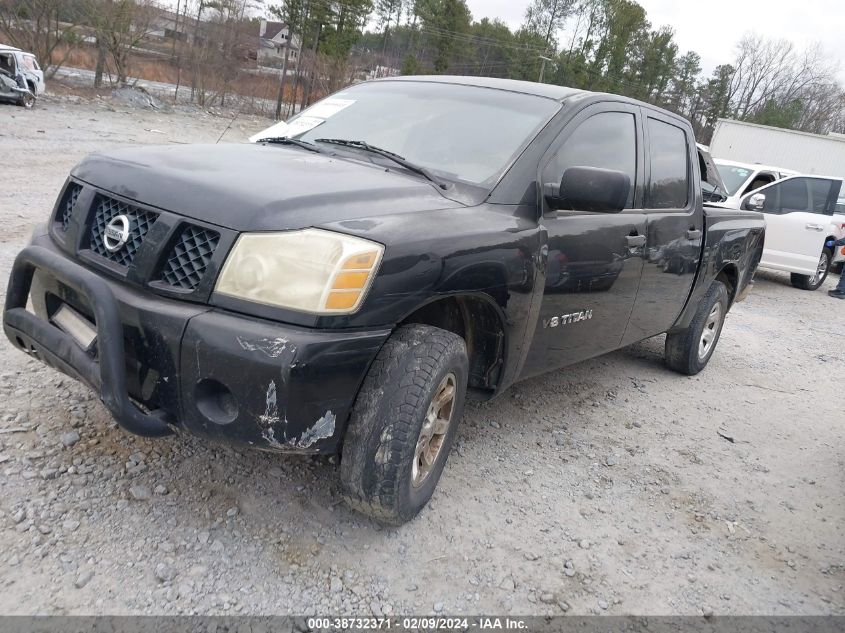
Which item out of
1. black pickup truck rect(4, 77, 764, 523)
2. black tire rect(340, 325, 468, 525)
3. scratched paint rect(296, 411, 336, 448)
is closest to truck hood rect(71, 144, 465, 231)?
black pickup truck rect(4, 77, 764, 523)

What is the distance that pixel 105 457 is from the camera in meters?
2.94

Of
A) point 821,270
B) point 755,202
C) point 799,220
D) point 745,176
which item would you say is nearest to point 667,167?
point 755,202

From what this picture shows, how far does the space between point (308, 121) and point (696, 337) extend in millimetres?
3272

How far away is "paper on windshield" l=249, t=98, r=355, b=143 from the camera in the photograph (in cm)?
368

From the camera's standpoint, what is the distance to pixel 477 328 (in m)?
3.11

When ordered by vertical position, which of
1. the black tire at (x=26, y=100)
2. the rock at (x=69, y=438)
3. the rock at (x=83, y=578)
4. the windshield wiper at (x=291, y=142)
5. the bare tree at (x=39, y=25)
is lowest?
the rock at (x=83, y=578)

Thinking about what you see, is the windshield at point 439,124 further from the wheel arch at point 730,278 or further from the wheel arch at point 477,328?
the wheel arch at point 730,278

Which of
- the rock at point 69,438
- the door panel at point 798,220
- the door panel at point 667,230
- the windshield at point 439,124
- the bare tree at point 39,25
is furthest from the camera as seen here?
the bare tree at point 39,25

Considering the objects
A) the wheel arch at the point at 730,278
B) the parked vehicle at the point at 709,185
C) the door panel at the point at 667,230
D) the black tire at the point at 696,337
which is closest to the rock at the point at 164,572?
the door panel at the point at 667,230

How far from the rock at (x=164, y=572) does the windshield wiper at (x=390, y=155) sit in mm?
1787

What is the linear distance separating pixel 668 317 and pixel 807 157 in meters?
22.0

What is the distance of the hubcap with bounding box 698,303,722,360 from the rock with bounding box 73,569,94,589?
14.8ft

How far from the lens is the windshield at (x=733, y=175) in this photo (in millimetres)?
11359

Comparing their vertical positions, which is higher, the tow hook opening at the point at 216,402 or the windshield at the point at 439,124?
the windshield at the point at 439,124
